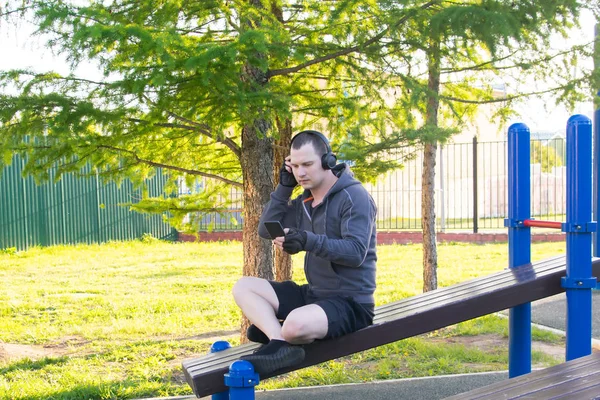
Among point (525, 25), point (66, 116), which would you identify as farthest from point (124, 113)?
point (525, 25)

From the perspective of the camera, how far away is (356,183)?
3.60 meters

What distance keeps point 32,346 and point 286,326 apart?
466 centimetres

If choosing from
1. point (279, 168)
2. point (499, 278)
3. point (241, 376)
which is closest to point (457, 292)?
point (499, 278)

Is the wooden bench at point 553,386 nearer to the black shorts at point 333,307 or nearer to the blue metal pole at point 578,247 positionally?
the black shorts at point 333,307

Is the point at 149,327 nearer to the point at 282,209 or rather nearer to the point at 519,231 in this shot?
the point at 282,209

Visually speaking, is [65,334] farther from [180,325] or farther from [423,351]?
[423,351]

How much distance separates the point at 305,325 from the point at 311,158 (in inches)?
33.8

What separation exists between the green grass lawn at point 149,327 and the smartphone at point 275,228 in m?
2.48

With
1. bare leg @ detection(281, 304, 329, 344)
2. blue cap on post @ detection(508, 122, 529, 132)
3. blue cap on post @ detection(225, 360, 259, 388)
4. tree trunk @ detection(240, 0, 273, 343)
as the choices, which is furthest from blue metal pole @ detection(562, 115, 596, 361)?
tree trunk @ detection(240, 0, 273, 343)

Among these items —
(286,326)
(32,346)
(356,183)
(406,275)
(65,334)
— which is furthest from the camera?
(406,275)

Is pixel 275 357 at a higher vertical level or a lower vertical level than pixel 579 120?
lower

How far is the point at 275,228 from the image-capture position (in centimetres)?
327

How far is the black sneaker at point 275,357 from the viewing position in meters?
3.21

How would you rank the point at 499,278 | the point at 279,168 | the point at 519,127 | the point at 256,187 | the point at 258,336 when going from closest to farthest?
the point at 258,336 → the point at 499,278 → the point at 519,127 → the point at 256,187 → the point at 279,168
